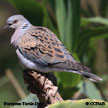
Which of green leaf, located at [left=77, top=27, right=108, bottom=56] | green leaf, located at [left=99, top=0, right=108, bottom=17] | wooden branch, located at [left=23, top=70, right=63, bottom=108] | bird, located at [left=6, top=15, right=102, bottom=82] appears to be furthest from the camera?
green leaf, located at [left=99, top=0, right=108, bottom=17]

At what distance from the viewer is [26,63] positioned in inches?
102

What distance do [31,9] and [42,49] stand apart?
2.84 feet

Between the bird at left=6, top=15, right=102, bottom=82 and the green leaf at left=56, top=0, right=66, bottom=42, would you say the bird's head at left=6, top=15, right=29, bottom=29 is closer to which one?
the bird at left=6, top=15, right=102, bottom=82

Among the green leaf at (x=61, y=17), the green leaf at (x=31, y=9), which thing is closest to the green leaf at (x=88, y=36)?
the green leaf at (x=61, y=17)

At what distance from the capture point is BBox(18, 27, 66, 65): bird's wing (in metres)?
2.56

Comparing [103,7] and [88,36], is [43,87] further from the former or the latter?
[103,7]

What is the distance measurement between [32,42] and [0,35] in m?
3.22

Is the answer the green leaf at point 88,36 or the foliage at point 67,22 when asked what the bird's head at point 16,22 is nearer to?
the foliage at point 67,22

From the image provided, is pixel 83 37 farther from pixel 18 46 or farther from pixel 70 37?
pixel 18 46

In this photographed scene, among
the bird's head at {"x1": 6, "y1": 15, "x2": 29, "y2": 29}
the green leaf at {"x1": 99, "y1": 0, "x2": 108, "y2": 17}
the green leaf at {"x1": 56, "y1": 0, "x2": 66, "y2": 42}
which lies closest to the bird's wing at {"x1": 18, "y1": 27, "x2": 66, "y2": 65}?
the bird's head at {"x1": 6, "y1": 15, "x2": 29, "y2": 29}

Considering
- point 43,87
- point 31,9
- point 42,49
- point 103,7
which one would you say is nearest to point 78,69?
point 43,87

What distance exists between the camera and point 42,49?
2604 mm

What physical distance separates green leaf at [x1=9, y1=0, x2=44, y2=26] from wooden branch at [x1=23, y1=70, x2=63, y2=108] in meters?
0.94

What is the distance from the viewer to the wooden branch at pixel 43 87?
7.38 feet
